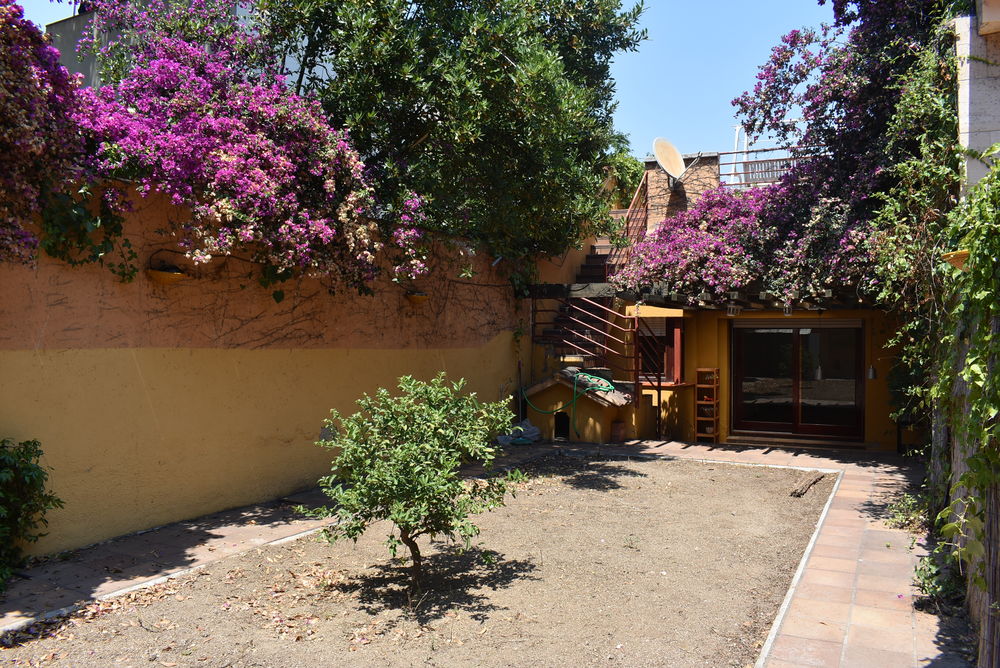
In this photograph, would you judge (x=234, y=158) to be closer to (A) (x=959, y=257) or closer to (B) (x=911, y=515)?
(A) (x=959, y=257)

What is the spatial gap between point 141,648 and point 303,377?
4414 millimetres

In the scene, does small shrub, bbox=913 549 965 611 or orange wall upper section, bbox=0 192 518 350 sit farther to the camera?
orange wall upper section, bbox=0 192 518 350

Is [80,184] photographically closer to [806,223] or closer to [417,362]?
[417,362]

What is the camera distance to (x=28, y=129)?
477 cm

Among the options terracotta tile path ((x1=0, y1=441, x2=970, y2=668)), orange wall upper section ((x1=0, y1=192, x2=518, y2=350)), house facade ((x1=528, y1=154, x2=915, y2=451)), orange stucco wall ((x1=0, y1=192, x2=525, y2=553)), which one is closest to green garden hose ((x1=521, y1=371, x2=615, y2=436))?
house facade ((x1=528, y1=154, x2=915, y2=451))

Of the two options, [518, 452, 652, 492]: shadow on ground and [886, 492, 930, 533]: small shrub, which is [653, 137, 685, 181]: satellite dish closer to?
[518, 452, 652, 492]: shadow on ground

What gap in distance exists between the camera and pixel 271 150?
6.36 metres

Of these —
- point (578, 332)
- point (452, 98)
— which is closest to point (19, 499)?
point (452, 98)

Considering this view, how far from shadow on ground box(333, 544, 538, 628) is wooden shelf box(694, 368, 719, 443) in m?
7.81

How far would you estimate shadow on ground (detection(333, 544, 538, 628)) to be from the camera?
4.81 metres

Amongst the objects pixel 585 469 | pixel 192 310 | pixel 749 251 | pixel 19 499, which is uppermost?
pixel 749 251

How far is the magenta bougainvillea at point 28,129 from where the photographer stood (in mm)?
4727

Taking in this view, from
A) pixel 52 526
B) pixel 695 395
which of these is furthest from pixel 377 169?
pixel 695 395

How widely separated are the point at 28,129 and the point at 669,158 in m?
11.5
